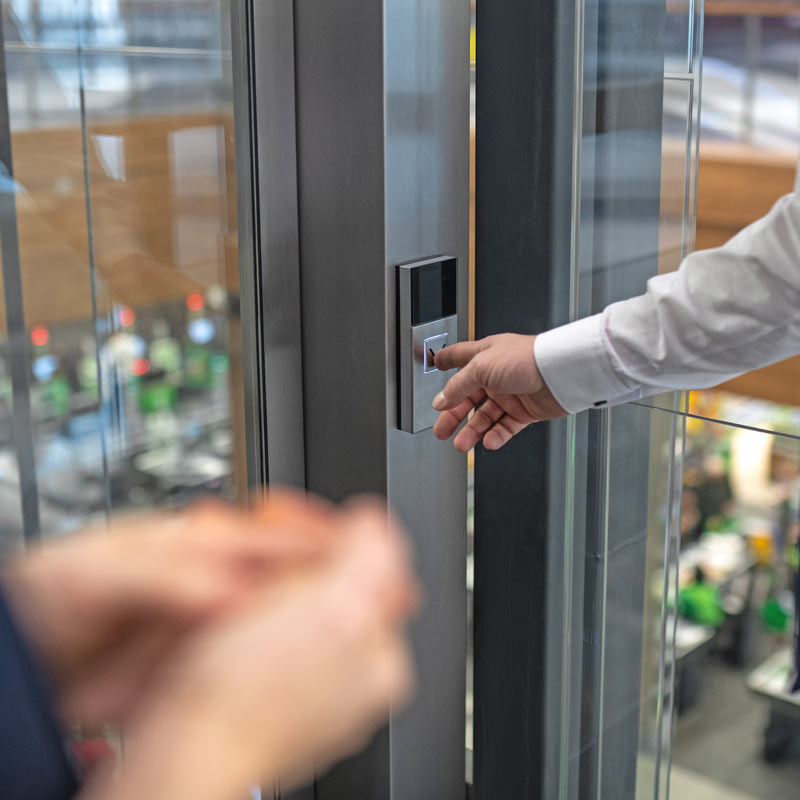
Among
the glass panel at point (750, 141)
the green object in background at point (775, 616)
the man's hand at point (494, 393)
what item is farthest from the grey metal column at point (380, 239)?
the green object in background at point (775, 616)

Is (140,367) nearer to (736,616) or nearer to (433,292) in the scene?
(433,292)

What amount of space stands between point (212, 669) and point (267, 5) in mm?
1277

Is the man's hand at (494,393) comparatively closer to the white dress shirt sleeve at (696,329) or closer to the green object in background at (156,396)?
the white dress shirt sleeve at (696,329)

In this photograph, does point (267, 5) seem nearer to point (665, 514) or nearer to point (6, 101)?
point (6, 101)

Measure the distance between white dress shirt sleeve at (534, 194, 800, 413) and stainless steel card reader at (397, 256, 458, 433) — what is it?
22 centimetres

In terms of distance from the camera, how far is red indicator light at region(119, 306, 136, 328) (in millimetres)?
1430

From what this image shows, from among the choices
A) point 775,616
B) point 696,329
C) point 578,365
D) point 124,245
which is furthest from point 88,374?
point 775,616

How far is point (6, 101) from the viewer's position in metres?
1.25

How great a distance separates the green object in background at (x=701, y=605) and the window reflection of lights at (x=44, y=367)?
3.29 ft

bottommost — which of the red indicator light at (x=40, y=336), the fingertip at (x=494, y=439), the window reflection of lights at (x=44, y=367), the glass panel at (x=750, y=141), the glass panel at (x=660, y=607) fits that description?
the glass panel at (x=660, y=607)

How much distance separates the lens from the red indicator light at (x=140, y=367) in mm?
1451

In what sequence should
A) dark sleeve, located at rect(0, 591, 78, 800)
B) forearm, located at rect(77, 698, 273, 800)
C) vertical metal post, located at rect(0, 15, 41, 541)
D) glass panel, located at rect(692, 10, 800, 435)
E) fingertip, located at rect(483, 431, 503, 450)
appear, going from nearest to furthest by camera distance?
forearm, located at rect(77, 698, 273, 800) < dark sleeve, located at rect(0, 591, 78, 800) < vertical metal post, located at rect(0, 15, 41, 541) < glass panel, located at rect(692, 10, 800, 435) < fingertip, located at rect(483, 431, 503, 450)

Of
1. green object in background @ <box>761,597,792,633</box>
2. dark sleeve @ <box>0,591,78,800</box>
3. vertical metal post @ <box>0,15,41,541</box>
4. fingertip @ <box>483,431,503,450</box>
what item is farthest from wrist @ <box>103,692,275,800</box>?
green object in background @ <box>761,597,792,633</box>

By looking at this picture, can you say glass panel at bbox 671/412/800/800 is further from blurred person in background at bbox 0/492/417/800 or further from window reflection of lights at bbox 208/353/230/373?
blurred person in background at bbox 0/492/417/800
